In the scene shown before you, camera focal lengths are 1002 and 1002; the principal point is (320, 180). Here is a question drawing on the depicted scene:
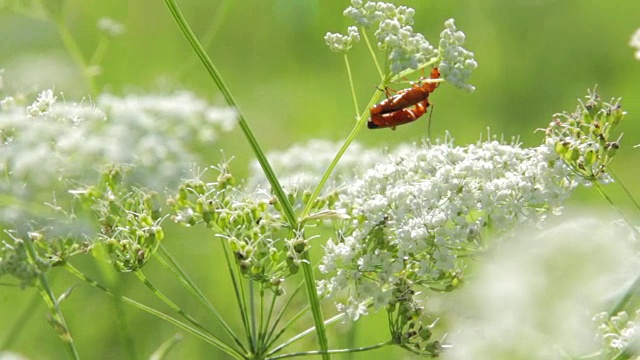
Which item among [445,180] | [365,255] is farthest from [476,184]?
[365,255]

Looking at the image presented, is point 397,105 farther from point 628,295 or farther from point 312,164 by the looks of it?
point 628,295

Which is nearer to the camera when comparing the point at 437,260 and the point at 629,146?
the point at 437,260

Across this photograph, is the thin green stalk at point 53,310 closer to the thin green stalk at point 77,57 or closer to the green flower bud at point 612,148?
the thin green stalk at point 77,57

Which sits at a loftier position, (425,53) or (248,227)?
(425,53)

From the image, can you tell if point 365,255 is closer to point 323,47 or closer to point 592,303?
point 592,303

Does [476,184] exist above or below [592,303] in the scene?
above

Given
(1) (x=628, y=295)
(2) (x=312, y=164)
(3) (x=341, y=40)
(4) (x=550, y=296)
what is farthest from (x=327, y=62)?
(4) (x=550, y=296)
